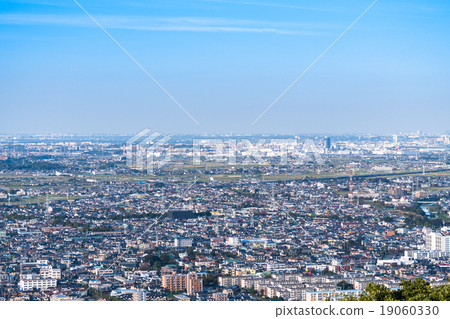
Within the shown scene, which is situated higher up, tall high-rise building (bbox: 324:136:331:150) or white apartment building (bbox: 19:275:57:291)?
tall high-rise building (bbox: 324:136:331:150)

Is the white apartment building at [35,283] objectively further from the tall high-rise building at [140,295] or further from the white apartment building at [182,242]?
the white apartment building at [182,242]

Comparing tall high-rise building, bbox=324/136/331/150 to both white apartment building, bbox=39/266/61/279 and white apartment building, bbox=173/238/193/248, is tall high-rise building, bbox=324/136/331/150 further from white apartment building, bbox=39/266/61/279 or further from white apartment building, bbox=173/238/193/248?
white apartment building, bbox=39/266/61/279

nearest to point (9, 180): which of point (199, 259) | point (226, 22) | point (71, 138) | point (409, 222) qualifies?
point (71, 138)

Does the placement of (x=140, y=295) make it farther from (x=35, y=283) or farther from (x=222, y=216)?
(x=222, y=216)

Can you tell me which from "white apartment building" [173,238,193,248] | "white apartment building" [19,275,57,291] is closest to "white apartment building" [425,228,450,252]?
"white apartment building" [173,238,193,248]

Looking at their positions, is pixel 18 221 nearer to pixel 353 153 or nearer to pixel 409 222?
pixel 409 222

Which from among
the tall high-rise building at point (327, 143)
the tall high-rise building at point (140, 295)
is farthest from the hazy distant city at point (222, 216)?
the tall high-rise building at point (327, 143)

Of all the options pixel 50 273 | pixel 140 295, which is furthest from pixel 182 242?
pixel 140 295

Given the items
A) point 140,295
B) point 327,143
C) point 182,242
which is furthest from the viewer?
point 327,143
